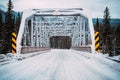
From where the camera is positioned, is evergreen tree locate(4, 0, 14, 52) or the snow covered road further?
evergreen tree locate(4, 0, 14, 52)

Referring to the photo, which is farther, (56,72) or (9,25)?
(9,25)

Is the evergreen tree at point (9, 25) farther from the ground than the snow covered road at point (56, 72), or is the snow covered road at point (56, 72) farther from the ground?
the evergreen tree at point (9, 25)

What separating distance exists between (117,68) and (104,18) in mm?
70500

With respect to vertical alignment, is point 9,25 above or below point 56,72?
above

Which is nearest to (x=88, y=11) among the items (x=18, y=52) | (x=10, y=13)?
(x=18, y=52)

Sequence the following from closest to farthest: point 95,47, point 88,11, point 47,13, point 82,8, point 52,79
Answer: point 52,79 < point 95,47 < point 88,11 < point 82,8 < point 47,13

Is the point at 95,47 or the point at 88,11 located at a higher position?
the point at 88,11

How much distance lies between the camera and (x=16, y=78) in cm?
655

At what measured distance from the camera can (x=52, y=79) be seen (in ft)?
21.0

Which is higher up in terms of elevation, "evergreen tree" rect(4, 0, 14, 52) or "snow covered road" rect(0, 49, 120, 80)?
"evergreen tree" rect(4, 0, 14, 52)

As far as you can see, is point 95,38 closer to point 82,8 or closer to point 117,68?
point 82,8

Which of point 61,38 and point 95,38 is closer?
point 95,38

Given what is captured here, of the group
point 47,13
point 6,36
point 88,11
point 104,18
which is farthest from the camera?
point 104,18

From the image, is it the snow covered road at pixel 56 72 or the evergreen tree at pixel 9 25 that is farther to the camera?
the evergreen tree at pixel 9 25
